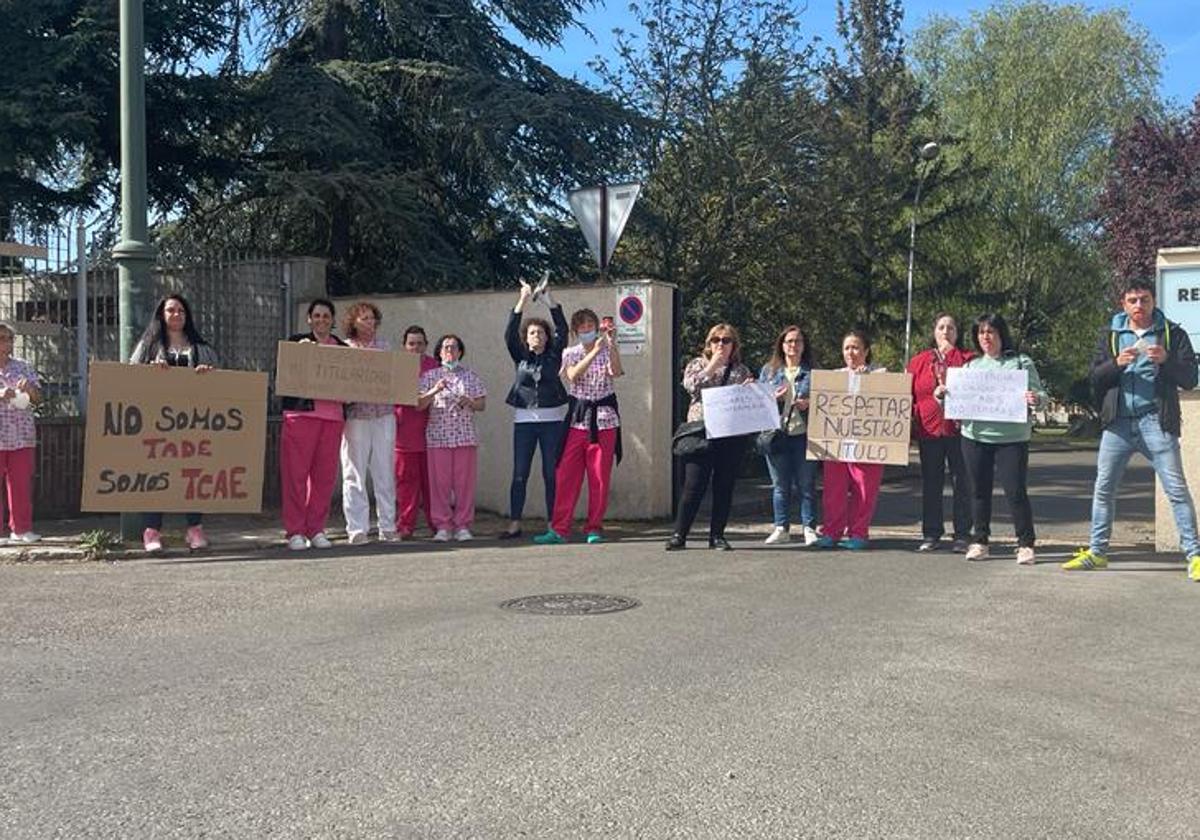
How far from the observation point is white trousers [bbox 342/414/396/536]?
939cm

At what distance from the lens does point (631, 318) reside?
35.7 ft

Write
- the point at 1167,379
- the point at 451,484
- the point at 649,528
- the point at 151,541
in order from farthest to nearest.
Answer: the point at 649,528
the point at 451,484
the point at 151,541
the point at 1167,379

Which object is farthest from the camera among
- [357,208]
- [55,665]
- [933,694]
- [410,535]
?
[357,208]

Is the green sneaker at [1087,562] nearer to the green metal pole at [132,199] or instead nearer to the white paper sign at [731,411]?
the white paper sign at [731,411]

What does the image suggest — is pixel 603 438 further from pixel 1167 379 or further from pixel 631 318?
pixel 1167 379

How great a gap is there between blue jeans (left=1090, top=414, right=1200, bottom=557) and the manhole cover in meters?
3.63

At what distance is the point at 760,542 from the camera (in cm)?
964

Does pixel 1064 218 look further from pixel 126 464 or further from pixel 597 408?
pixel 126 464

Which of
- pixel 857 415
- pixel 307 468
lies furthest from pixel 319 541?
pixel 857 415

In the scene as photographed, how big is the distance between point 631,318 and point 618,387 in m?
0.71

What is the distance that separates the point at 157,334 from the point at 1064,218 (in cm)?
3550

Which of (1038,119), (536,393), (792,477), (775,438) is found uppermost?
(1038,119)

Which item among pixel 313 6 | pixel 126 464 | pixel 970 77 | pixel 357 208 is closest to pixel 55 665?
pixel 126 464

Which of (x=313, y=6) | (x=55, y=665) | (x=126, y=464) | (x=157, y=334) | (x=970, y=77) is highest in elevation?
(x=970, y=77)
